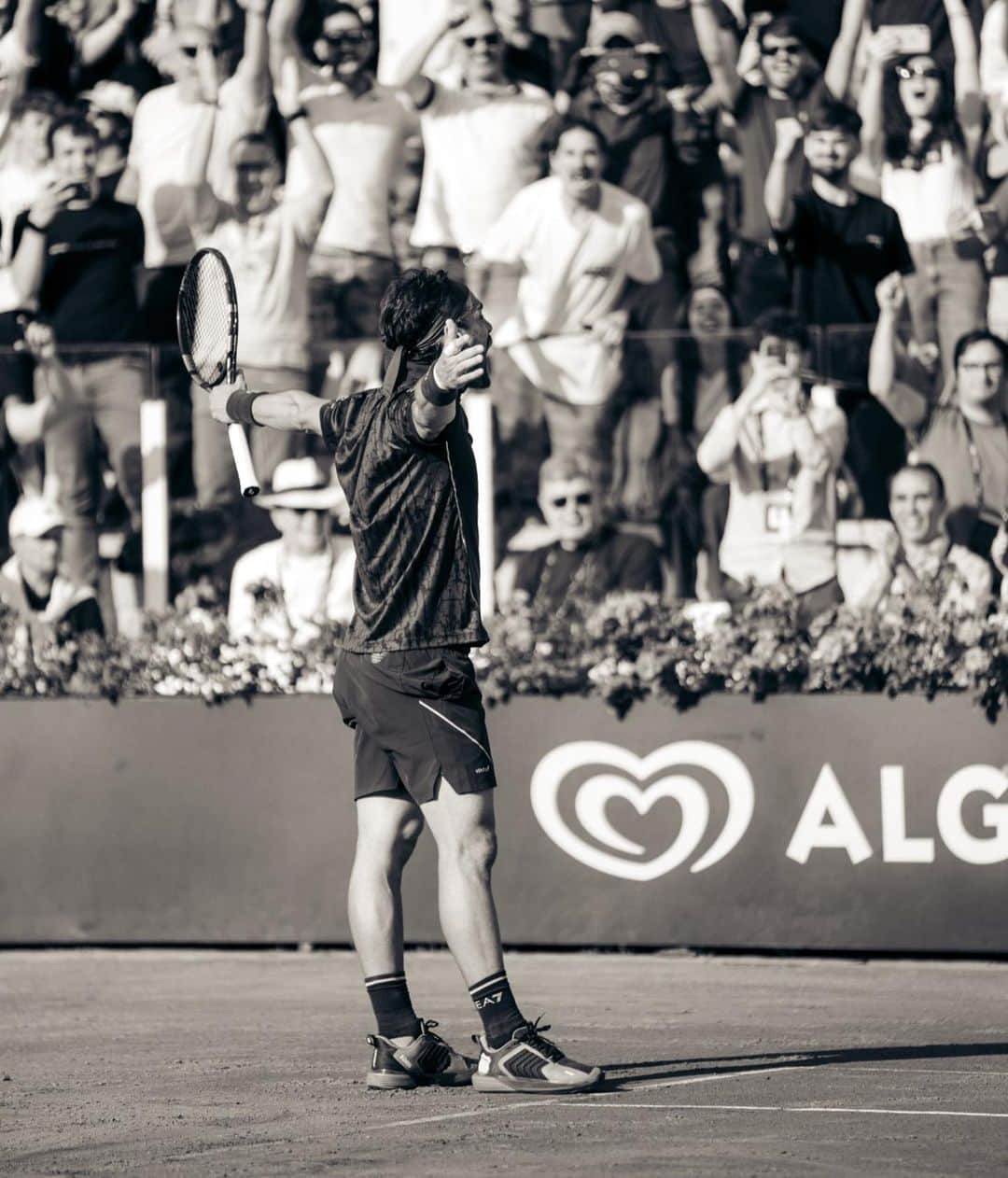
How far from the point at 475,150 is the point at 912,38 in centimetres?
229

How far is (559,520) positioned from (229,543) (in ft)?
5.77

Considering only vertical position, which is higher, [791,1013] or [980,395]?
[980,395]

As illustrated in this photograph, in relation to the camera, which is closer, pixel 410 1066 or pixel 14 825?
pixel 410 1066

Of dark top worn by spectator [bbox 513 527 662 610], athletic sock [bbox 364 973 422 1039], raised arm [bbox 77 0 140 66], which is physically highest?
raised arm [bbox 77 0 140 66]

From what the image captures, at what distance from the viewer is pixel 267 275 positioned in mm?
11000

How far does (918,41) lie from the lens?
10.8 metres

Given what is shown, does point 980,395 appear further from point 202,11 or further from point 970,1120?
point 970,1120

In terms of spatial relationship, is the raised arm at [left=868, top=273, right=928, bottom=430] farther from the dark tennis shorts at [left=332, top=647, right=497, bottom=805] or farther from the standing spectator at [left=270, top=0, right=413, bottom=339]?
the dark tennis shorts at [left=332, top=647, right=497, bottom=805]

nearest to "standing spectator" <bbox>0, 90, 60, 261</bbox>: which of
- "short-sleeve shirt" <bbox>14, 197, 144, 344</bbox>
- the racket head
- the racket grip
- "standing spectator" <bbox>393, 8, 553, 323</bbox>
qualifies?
"short-sleeve shirt" <bbox>14, 197, 144, 344</bbox>

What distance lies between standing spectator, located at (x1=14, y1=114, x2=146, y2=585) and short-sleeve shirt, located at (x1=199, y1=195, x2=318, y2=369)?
566mm

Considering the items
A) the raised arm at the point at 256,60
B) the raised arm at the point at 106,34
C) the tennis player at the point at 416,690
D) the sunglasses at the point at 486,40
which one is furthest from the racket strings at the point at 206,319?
the raised arm at the point at 106,34

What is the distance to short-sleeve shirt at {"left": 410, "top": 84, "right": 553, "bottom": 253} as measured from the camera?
10.9 metres

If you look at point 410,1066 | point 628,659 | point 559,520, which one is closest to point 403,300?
point 410,1066

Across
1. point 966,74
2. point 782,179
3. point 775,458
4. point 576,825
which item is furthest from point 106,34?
point 576,825
